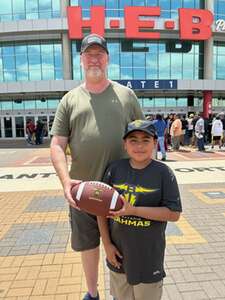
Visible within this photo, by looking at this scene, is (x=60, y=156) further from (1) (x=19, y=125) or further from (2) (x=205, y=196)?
(1) (x=19, y=125)

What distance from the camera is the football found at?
194cm

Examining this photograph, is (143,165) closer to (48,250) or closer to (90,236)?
(90,236)

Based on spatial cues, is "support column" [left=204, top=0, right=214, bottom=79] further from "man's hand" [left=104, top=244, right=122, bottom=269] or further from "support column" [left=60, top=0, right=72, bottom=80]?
"man's hand" [left=104, top=244, right=122, bottom=269]

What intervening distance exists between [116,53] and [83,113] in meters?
28.8

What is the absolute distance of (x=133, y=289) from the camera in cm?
227

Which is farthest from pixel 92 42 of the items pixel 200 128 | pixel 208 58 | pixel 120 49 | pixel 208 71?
pixel 208 58

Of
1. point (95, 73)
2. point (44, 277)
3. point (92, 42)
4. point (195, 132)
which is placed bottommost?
point (44, 277)

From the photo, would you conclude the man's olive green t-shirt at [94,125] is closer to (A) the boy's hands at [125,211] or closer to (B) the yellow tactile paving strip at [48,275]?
(A) the boy's hands at [125,211]

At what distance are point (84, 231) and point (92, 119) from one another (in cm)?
89

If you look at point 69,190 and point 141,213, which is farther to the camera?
point 69,190

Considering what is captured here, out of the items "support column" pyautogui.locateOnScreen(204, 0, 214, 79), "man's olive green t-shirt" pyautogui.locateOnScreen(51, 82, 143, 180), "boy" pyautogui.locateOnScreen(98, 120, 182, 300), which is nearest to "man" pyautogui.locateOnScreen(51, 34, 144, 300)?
"man's olive green t-shirt" pyautogui.locateOnScreen(51, 82, 143, 180)

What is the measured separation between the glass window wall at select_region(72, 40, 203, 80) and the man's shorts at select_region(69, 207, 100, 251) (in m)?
27.8

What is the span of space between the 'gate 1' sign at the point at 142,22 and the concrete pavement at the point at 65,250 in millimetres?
22519

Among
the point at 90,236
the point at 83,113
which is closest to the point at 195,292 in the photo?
the point at 90,236
